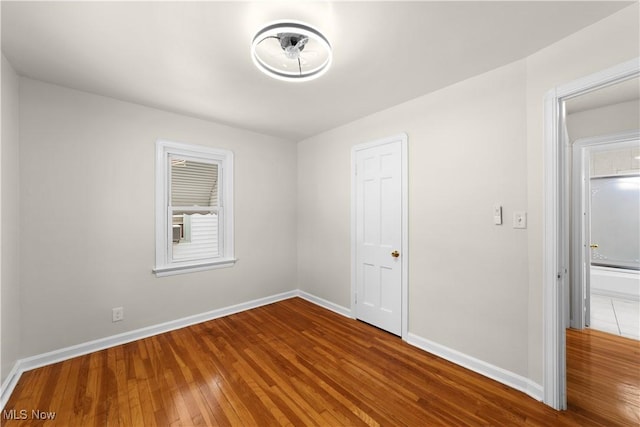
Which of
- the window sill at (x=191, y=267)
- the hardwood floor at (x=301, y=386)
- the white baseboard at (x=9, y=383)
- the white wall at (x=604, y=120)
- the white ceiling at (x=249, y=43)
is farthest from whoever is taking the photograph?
the window sill at (x=191, y=267)

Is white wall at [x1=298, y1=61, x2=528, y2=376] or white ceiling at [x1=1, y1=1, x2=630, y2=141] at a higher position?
white ceiling at [x1=1, y1=1, x2=630, y2=141]

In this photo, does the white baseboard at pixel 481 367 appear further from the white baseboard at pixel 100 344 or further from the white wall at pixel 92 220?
the white wall at pixel 92 220

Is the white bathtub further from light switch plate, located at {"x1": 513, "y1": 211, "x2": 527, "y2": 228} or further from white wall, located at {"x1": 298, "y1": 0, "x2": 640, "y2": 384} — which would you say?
light switch plate, located at {"x1": 513, "y1": 211, "x2": 527, "y2": 228}

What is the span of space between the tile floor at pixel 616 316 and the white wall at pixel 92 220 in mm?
4707

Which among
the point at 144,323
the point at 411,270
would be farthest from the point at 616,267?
the point at 144,323

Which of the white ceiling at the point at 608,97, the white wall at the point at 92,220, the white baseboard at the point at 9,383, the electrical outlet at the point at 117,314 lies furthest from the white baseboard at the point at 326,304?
the white ceiling at the point at 608,97

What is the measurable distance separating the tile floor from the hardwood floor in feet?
1.03

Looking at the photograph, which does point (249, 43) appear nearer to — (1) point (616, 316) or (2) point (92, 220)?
(2) point (92, 220)

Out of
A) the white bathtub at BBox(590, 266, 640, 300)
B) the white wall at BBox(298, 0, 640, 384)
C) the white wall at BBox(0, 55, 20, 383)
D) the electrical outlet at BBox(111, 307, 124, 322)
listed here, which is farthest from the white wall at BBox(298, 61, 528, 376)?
the white bathtub at BBox(590, 266, 640, 300)

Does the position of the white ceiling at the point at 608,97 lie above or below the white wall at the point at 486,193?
above

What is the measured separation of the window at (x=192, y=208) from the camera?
3.05 m

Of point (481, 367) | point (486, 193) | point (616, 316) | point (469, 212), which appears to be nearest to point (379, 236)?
point (469, 212)

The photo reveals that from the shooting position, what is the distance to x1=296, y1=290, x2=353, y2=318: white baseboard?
353cm

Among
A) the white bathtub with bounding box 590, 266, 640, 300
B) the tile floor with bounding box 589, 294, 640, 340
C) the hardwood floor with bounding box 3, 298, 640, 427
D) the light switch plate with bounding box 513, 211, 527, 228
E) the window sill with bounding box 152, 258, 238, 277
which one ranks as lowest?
the hardwood floor with bounding box 3, 298, 640, 427
